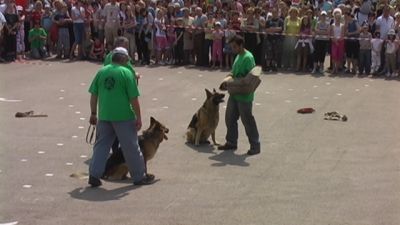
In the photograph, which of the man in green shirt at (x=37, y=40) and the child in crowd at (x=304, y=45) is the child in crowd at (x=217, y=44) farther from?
the man in green shirt at (x=37, y=40)

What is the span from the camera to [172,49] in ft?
70.1

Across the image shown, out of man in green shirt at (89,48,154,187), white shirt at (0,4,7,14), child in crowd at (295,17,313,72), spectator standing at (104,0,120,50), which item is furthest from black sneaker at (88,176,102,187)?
white shirt at (0,4,7,14)

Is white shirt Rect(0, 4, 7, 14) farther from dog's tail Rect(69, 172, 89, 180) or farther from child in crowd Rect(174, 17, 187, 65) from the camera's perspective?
dog's tail Rect(69, 172, 89, 180)

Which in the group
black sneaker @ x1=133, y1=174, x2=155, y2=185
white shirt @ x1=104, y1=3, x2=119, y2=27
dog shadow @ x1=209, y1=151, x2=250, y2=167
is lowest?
dog shadow @ x1=209, y1=151, x2=250, y2=167

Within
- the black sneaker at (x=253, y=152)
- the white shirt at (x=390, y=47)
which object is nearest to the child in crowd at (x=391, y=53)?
the white shirt at (x=390, y=47)

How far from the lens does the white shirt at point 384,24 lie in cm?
1938

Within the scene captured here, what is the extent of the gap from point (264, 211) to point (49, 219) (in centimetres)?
219

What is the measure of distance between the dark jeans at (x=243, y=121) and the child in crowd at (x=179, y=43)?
9.56 metres

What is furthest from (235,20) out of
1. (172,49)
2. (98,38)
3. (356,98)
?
(356,98)

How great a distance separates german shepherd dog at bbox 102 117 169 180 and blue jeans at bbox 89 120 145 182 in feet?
0.96

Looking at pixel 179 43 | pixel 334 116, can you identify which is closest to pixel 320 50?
pixel 179 43

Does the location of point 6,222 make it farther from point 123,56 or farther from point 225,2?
point 225,2

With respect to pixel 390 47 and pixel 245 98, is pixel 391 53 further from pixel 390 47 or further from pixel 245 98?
pixel 245 98

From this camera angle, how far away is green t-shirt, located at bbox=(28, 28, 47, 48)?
868 inches
